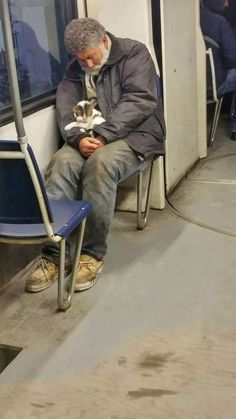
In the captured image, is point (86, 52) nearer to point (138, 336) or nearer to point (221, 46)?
point (138, 336)

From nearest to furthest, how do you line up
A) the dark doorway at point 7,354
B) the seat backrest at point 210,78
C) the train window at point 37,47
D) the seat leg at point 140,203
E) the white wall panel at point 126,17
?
the dark doorway at point 7,354 → the train window at point 37,47 → the white wall panel at point 126,17 → the seat leg at point 140,203 → the seat backrest at point 210,78

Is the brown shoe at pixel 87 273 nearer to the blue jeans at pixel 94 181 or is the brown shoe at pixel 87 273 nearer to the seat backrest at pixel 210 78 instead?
the blue jeans at pixel 94 181

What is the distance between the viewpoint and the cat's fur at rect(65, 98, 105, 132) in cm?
270

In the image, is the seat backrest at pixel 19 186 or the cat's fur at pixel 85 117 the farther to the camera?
the cat's fur at pixel 85 117

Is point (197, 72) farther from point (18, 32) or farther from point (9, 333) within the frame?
point (9, 333)

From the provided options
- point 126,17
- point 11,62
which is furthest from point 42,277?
point 126,17

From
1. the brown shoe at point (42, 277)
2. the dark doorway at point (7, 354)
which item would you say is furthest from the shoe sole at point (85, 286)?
the dark doorway at point (7, 354)

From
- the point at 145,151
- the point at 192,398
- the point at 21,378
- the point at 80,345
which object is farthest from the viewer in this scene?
the point at 145,151

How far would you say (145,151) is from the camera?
2713mm

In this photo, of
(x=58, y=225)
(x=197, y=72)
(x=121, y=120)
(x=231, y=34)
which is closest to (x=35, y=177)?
(x=58, y=225)

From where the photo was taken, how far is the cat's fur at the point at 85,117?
2.70 metres

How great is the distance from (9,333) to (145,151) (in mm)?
1076

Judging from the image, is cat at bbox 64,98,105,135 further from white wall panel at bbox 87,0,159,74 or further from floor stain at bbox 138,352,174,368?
floor stain at bbox 138,352,174,368

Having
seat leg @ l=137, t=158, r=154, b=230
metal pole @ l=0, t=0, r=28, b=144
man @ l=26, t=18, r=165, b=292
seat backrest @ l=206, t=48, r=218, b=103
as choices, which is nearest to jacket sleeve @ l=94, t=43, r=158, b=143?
man @ l=26, t=18, r=165, b=292
